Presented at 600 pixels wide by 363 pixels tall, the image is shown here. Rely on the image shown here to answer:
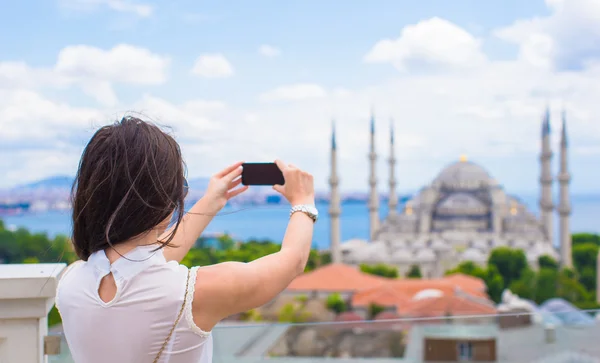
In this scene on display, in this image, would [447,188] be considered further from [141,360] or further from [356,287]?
[141,360]

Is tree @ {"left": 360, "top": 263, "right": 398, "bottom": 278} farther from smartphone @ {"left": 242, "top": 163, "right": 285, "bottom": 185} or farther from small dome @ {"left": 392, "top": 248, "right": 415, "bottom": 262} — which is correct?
smartphone @ {"left": 242, "top": 163, "right": 285, "bottom": 185}

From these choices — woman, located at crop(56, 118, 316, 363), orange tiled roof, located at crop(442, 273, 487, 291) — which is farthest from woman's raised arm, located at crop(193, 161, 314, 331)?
orange tiled roof, located at crop(442, 273, 487, 291)

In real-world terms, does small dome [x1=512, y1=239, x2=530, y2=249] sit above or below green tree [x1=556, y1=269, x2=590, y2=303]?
above

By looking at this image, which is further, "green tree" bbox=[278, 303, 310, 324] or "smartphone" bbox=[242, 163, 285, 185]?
"green tree" bbox=[278, 303, 310, 324]

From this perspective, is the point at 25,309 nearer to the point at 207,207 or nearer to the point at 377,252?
the point at 207,207

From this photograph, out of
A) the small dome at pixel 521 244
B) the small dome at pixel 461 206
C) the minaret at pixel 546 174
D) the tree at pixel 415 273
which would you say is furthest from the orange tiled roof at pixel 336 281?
the small dome at pixel 461 206

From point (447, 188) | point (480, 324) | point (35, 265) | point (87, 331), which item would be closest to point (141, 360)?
point (87, 331)

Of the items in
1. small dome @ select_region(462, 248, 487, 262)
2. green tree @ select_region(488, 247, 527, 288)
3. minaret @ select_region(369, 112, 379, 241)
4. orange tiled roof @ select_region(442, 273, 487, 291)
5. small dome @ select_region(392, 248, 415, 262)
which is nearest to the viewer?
orange tiled roof @ select_region(442, 273, 487, 291)
